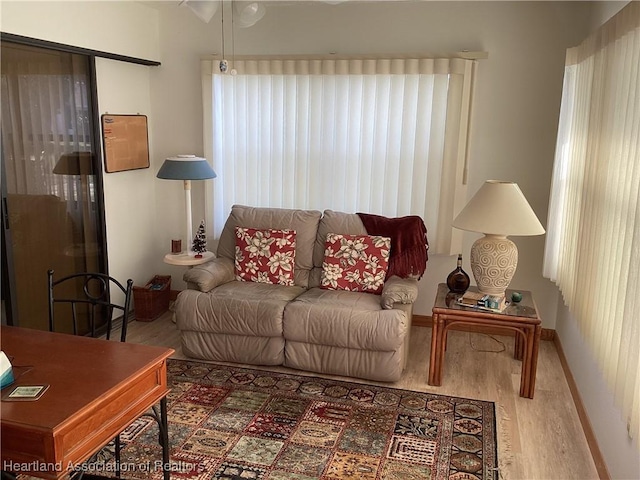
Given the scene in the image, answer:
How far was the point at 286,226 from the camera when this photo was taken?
434 cm

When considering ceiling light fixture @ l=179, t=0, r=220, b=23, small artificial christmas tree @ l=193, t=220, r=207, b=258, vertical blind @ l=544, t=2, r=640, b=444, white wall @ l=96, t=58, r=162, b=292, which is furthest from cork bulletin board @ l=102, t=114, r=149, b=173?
vertical blind @ l=544, t=2, r=640, b=444

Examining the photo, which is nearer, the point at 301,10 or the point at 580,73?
the point at 580,73

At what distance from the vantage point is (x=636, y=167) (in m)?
2.32

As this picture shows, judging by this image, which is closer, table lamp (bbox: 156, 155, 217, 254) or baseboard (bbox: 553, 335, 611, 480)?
baseboard (bbox: 553, 335, 611, 480)

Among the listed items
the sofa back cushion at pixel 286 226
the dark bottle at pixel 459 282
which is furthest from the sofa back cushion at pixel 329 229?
the dark bottle at pixel 459 282

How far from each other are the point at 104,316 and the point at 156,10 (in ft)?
8.48

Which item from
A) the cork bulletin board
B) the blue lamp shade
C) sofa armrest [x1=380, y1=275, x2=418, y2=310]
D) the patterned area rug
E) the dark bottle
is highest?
the cork bulletin board

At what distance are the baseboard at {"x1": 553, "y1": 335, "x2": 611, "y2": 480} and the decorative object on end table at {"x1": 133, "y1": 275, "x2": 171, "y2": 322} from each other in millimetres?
3190

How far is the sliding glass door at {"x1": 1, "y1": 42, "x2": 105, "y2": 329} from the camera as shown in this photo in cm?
352

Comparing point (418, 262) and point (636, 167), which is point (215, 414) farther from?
point (636, 167)

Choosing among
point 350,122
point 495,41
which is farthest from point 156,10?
point 495,41

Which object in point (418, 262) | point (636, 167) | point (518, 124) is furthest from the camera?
point (518, 124)

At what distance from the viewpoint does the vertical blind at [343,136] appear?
439 cm

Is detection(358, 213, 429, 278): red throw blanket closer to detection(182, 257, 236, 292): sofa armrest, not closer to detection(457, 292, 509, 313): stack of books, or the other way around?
detection(457, 292, 509, 313): stack of books
